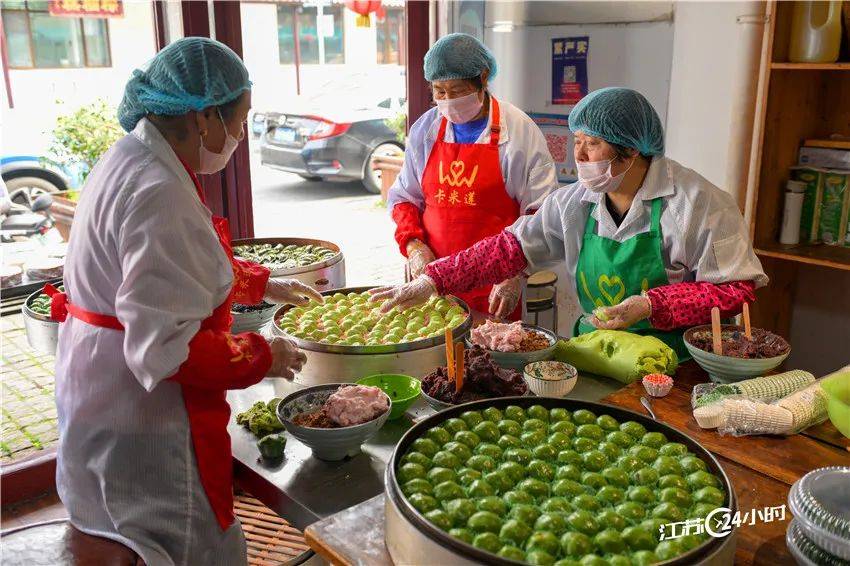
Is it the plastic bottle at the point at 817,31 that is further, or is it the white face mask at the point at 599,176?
the plastic bottle at the point at 817,31

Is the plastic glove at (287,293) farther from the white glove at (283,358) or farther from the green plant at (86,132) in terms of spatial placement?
the green plant at (86,132)

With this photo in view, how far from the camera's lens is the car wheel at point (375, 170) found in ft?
28.8

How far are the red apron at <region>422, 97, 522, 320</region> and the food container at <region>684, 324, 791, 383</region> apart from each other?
4.25 feet

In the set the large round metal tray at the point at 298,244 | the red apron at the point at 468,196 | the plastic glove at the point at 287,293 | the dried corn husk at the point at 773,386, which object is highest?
the red apron at the point at 468,196

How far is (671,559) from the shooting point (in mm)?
1195

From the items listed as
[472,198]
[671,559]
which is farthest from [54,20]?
[671,559]

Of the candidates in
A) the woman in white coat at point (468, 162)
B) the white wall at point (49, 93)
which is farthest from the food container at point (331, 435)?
the white wall at point (49, 93)

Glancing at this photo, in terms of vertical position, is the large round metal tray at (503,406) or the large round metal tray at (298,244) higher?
the large round metal tray at (298,244)

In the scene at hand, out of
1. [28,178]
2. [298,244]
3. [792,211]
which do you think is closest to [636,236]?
[298,244]

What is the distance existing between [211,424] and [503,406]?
72cm

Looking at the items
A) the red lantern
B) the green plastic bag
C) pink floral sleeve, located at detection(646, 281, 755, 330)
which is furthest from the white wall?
pink floral sleeve, located at detection(646, 281, 755, 330)

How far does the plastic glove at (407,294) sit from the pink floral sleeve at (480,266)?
0.17ft

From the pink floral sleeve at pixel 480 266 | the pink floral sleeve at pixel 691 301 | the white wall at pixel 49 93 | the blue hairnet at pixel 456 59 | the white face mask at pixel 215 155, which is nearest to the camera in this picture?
the white face mask at pixel 215 155

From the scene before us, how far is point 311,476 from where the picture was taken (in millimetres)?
1771
